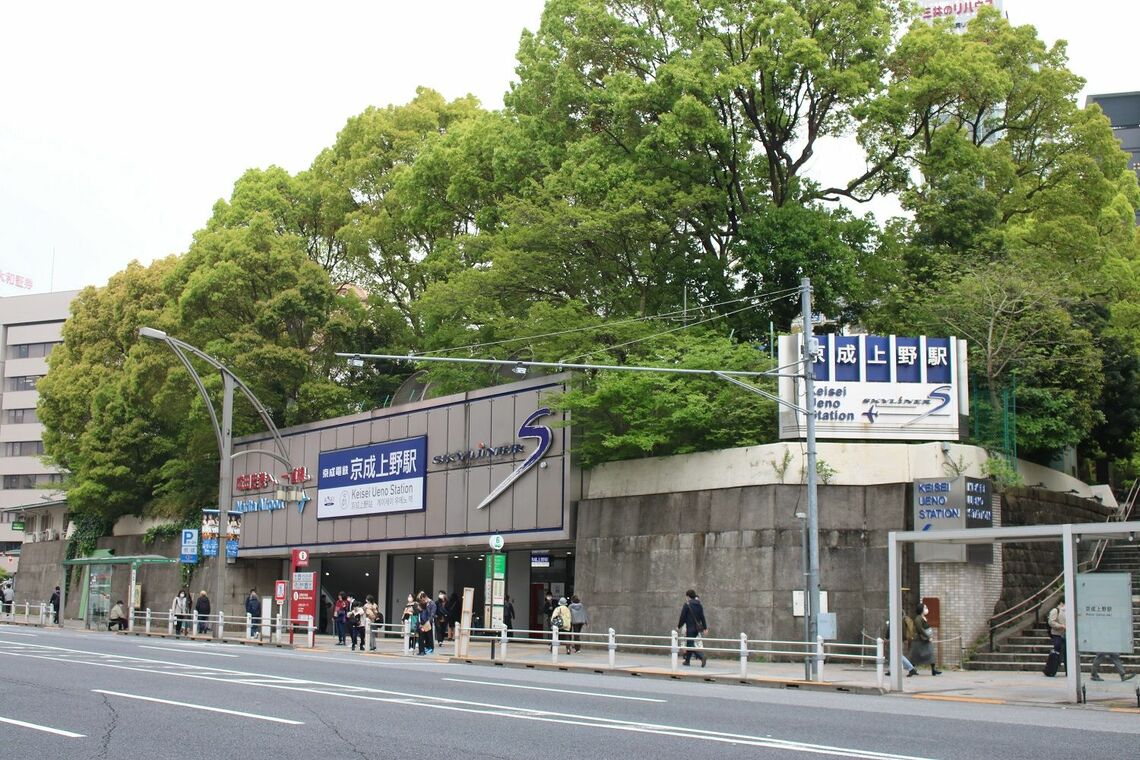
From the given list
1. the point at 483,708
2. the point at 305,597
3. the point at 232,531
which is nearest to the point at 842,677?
the point at 483,708

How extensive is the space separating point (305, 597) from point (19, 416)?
77607 millimetres

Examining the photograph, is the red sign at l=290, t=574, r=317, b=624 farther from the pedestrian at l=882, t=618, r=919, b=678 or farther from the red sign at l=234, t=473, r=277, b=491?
the pedestrian at l=882, t=618, r=919, b=678

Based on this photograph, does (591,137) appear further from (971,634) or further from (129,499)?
(129,499)

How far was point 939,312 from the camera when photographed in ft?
118

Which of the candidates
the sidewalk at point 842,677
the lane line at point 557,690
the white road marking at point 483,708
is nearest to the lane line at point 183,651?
the sidewalk at point 842,677

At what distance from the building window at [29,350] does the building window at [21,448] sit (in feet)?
24.6

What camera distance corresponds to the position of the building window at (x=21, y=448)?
10375 cm

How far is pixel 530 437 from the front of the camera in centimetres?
3812

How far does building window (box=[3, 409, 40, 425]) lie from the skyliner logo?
78.8 m

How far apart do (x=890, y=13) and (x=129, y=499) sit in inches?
1640

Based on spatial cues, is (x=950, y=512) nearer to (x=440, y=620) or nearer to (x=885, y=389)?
(x=885, y=389)

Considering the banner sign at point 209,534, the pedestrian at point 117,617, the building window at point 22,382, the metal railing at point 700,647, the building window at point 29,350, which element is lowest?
the pedestrian at point 117,617

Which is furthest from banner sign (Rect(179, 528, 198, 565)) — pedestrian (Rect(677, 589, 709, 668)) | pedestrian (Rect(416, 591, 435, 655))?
pedestrian (Rect(677, 589, 709, 668))

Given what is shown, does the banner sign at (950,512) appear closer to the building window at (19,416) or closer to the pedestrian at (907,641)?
the pedestrian at (907,641)
